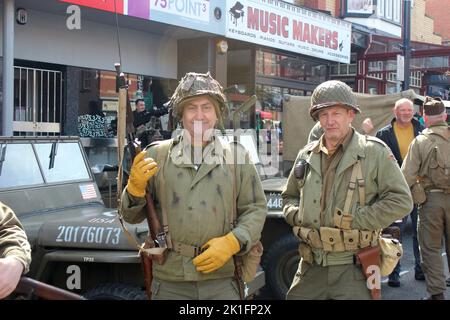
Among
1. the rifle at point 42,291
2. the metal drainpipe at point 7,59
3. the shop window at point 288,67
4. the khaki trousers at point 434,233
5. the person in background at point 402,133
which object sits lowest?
the khaki trousers at point 434,233

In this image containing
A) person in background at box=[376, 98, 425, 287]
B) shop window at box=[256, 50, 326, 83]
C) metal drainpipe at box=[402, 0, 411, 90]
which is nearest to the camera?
person in background at box=[376, 98, 425, 287]

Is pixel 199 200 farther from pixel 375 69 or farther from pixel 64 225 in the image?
pixel 375 69

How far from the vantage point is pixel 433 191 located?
15.6 feet

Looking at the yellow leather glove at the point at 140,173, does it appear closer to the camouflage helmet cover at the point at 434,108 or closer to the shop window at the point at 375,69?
the camouflage helmet cover at the point at 434,108

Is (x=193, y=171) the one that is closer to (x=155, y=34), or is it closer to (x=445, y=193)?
(x=445, y=193)

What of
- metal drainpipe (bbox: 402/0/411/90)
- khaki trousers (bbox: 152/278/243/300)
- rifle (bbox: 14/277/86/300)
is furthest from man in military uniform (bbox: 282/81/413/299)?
metal drainpipe (bbox: 402/0/411/90)

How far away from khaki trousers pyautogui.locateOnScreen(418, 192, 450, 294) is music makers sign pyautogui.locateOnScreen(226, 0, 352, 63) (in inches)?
224

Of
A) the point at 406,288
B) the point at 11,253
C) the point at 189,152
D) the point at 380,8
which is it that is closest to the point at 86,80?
the point at 406,288

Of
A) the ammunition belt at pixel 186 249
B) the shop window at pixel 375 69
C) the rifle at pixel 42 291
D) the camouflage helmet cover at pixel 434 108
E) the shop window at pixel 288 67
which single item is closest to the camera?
the rifle at pixel 42 291

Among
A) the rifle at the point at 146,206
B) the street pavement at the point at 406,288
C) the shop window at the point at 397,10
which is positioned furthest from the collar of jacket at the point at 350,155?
the shop window at the point at 397,10

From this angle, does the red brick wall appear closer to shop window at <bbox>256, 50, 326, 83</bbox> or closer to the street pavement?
shop window at <bbox>256, 50, 326, 83</bbox>

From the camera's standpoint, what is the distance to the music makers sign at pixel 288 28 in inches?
382

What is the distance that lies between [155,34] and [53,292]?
9.09 meters

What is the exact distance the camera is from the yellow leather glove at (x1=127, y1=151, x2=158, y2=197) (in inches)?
97.5
